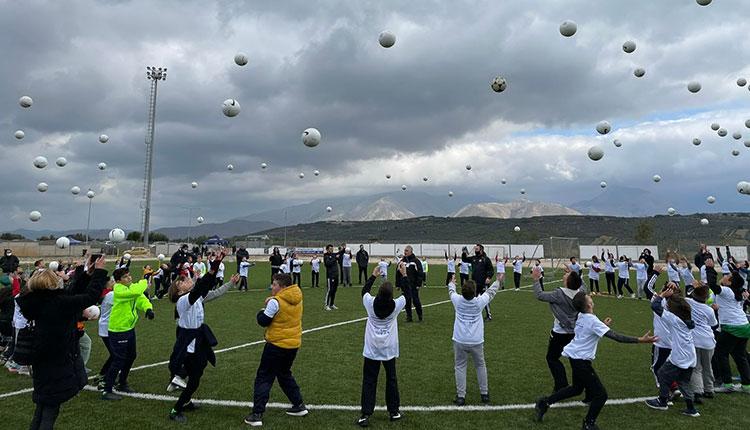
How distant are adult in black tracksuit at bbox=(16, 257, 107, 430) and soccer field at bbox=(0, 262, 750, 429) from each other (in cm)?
167

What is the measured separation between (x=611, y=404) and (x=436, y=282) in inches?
884

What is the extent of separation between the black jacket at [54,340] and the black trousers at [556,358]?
246 inches

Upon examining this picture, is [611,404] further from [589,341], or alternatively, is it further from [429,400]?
[429,400]

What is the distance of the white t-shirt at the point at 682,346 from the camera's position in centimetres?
660

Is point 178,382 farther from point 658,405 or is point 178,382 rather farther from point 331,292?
point 331,292

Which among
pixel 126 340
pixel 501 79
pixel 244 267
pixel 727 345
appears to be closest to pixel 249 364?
pixel 126 340

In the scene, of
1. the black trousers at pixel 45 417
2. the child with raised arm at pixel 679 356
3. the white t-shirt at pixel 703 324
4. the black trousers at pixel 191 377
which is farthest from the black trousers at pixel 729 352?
the black trousers at pixel 45 417

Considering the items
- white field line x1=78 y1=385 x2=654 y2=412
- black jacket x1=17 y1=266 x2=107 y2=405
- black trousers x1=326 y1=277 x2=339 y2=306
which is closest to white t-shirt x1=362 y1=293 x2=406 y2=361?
white field line x1=78 y1=385 x2=654 y2=412

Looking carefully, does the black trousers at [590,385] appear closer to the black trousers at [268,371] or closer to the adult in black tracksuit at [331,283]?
the black trousers at [268,371]

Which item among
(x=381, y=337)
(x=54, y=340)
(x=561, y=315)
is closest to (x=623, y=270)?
(x=561, y=315)

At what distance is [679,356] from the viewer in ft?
21.8

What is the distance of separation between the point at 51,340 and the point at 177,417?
2296 mm

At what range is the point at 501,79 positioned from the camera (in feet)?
46.6

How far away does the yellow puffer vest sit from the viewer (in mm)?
6215
